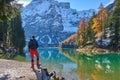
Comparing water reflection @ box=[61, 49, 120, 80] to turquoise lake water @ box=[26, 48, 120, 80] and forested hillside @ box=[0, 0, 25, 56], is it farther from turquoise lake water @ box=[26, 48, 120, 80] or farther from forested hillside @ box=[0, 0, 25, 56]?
forested hillside @ box=[0, 0, 25, 56]

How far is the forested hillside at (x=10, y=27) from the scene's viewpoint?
3245 centimetres

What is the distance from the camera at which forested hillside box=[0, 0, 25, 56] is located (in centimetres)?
3245

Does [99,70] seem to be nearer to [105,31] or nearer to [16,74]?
[16,74]

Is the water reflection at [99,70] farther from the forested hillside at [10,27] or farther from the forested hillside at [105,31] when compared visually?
the forested hillside at [105,31]

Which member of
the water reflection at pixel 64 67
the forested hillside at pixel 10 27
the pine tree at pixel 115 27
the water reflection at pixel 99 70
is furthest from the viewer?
the pine tree at pixel 115 27

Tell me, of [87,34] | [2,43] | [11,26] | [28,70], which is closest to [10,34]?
[11,26]

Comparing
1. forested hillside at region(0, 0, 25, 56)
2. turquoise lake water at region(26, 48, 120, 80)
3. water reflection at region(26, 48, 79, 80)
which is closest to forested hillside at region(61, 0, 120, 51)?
forested hillside at region(0, 0, 25, 56)

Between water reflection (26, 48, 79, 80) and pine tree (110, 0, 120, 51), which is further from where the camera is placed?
pine tree (110, 0, 120, 51)

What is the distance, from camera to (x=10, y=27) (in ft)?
318

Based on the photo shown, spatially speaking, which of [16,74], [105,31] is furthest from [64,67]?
[105,31]

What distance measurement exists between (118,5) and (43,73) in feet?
303

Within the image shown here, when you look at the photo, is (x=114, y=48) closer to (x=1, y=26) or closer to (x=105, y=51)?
(x=105, y=51)

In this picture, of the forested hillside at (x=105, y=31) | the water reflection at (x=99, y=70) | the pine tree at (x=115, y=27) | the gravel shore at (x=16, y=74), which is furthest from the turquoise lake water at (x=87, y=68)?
the forested hillside at (x=105, y=31)

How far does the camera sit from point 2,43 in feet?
274
